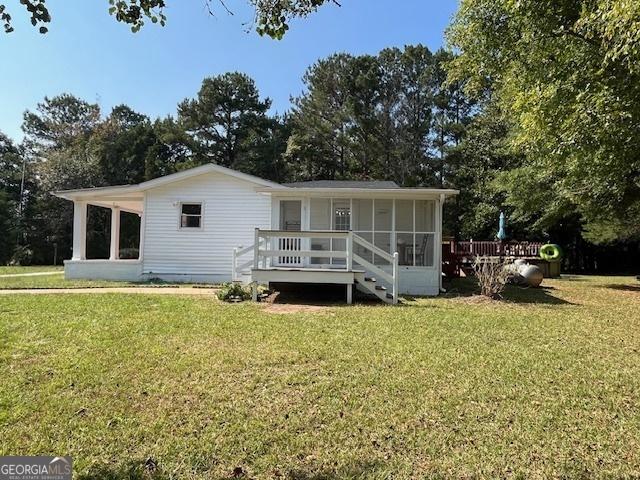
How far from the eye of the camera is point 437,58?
97.6ft

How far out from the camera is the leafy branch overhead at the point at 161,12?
9.59 ft

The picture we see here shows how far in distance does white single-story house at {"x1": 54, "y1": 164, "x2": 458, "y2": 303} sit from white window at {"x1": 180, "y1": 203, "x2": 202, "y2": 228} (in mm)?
32

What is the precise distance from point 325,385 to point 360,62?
2951 cm

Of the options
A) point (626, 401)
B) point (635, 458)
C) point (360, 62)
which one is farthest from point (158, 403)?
point (360, 62)

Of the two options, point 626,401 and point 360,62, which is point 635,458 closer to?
point 626,401

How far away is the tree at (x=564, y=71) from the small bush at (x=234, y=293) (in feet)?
22.5

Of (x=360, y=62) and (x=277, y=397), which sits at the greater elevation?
(x=360, y=62)

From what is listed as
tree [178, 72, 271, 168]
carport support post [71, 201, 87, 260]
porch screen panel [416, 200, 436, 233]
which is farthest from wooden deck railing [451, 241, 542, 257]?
tree [178, 72, 271, 168]

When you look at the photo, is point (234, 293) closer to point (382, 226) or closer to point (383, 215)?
point (382, 226)

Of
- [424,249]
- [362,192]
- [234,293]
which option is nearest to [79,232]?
[234,293]

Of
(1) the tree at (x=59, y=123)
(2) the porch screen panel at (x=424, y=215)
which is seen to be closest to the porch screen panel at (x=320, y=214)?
(2) the porch screen panel at (x=424, y=215)

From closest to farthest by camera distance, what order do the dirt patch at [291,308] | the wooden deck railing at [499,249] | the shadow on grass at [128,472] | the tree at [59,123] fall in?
the shadow on grass at [128,472], the dirt patch at [291,308], the wooden deck railing at [499,249], the tree at [59,123]

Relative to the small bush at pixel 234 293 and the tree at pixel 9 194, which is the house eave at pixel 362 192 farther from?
the tree at pixel 9 194

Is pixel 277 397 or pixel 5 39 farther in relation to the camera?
pixel 277 397
